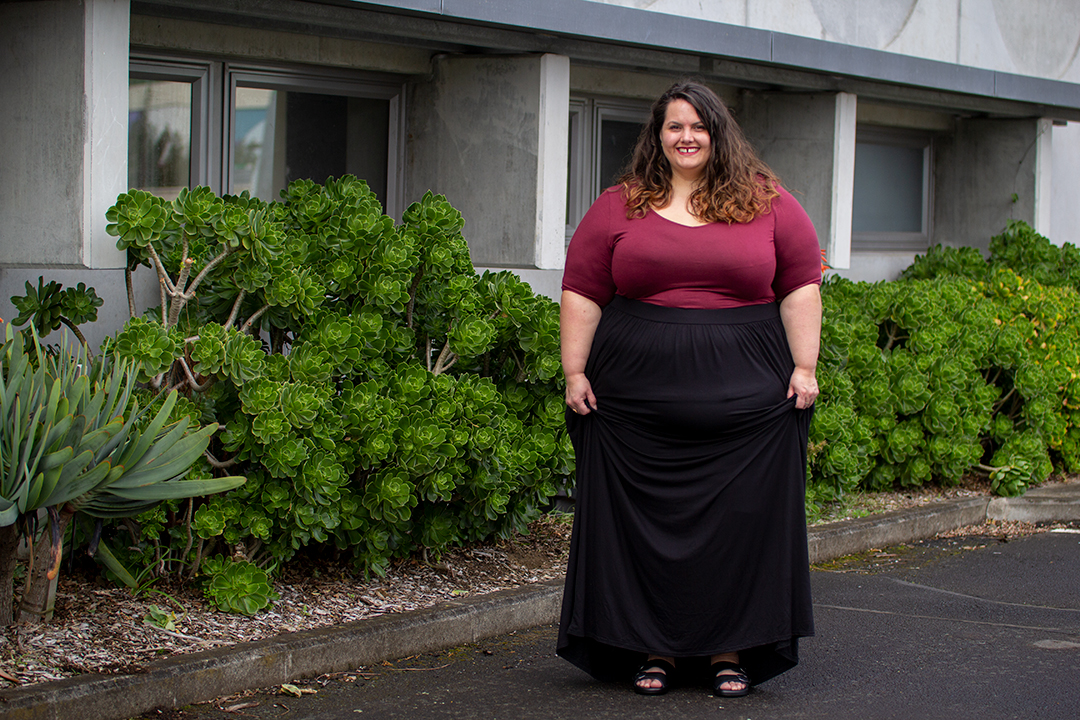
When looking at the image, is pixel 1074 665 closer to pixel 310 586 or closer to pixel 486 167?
pixel 310 586

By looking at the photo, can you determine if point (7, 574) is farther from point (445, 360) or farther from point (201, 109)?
point (201, 109)

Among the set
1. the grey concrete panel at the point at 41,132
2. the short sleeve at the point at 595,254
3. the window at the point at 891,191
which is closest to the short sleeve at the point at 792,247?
the short sleeve at the point at 595,254

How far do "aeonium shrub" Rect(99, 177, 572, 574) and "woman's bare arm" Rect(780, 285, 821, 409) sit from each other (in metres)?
1.32

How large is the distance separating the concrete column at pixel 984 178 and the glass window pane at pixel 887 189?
26cm

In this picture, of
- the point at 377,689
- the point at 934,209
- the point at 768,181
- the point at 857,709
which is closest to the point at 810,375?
the point at 768,181

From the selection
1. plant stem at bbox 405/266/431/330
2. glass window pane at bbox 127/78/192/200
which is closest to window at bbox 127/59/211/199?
glass window pane at bbox 127/78/192/200

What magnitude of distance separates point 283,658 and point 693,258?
1995 millimetres

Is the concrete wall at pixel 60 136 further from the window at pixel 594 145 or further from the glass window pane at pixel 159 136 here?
the window at pixel 594 145

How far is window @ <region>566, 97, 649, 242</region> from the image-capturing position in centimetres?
845

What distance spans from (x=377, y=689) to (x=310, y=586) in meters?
0.79

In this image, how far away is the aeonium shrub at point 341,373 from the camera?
4590mm

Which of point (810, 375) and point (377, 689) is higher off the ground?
point (810, 375)

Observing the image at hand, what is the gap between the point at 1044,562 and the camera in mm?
6598

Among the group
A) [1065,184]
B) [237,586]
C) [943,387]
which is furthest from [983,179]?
[237,586]
